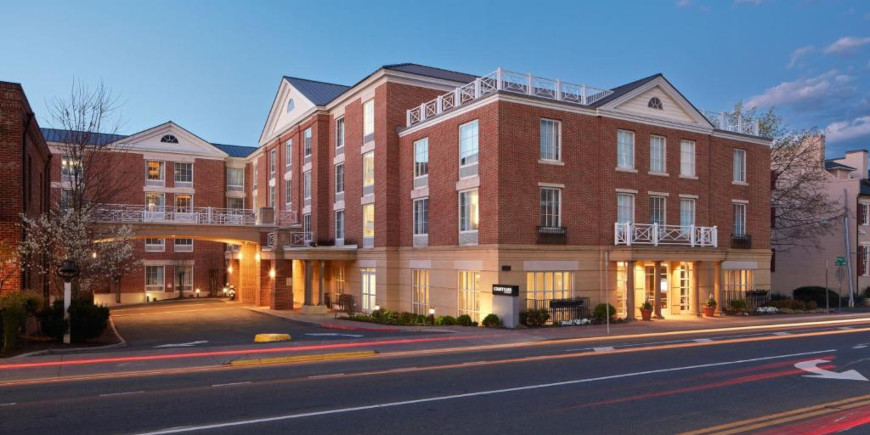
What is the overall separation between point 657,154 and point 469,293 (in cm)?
1211

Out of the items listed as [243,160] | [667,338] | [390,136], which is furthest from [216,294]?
[667,338]

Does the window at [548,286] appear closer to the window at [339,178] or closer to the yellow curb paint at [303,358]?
the yellow curb paint at [303,358]

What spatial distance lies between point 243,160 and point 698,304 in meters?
41.2

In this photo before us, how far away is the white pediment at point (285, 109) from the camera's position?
4291 cm

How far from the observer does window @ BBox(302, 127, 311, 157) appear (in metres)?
42.1

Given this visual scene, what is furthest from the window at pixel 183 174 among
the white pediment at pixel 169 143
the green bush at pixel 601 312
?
the green bush at pixel 601 312

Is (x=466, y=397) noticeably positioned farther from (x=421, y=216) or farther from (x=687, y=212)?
(x=687, y=212)

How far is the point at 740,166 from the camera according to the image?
35.3 metres

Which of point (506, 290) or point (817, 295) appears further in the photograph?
point (817, 295)

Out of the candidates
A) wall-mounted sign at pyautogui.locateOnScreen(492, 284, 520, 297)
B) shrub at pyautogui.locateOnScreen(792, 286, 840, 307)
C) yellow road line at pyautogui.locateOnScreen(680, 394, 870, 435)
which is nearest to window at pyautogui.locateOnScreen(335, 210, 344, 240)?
wall-mounted sign at pyautogui.locateOnScreen(492, 284, 520, 297)

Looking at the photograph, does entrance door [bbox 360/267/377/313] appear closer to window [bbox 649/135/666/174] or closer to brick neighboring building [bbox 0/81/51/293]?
window [bbox 649/135/666/174]

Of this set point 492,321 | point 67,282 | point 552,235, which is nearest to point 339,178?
point 552,235

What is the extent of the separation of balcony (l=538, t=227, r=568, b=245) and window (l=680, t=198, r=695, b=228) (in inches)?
323

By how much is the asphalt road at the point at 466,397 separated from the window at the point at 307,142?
26960mm
